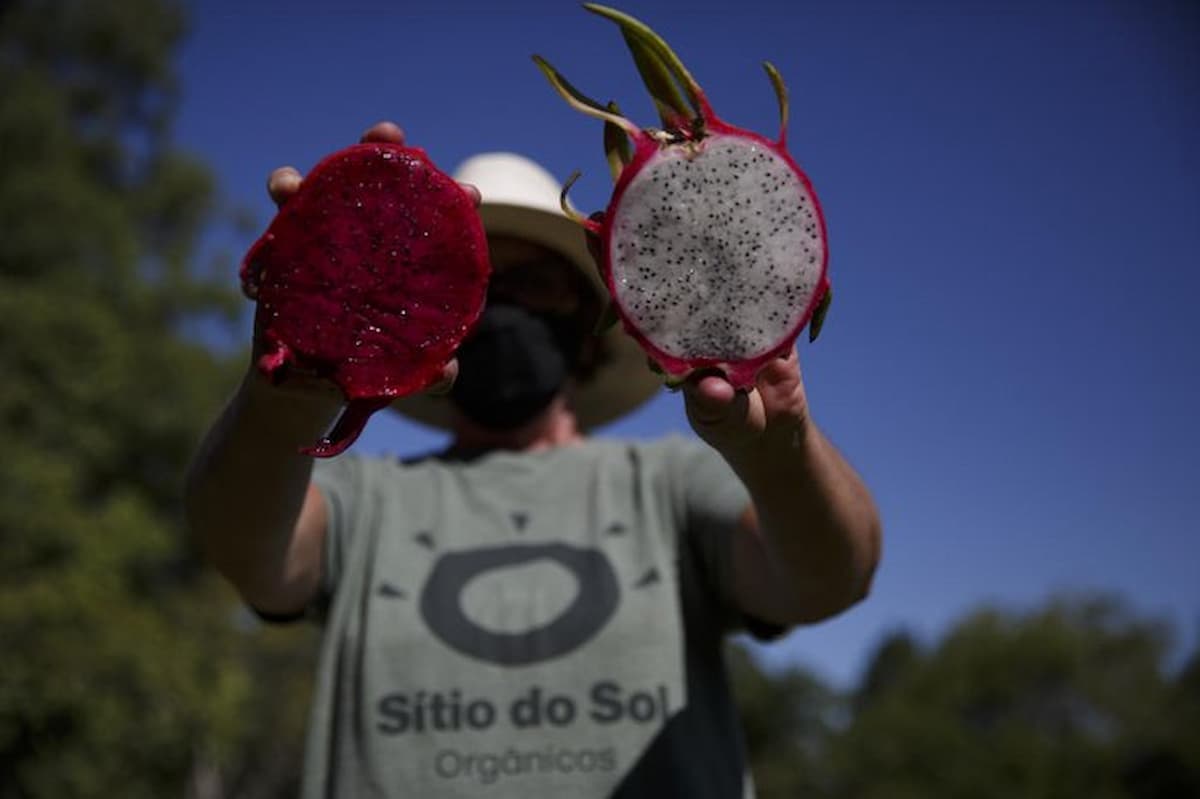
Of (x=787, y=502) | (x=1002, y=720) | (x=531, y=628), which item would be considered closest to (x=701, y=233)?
(x=787, y=502)

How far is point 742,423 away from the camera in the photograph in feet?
4.67

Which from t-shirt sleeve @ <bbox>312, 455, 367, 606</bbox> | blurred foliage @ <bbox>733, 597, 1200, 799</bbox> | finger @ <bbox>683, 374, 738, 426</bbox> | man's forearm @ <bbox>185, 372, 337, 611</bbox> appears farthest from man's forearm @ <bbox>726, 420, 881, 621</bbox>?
blurred foliage @ <bbox>733, 597, 1200, 799</bbox>

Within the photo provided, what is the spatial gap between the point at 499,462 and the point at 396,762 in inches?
27.4

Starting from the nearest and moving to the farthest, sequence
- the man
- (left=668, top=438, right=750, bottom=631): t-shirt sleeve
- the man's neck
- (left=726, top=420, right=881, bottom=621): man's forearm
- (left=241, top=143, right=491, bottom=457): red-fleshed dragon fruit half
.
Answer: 1. (left=241, top=143, right=491, bottom=457): red-fleshed dragon fruit half
2. (left=726, top=420, right=881, bottom=621): man's forearm
3. the man
4. (left=668, top=438, right=750, bottom=631): t-shirt sleeve
5. the man's neck

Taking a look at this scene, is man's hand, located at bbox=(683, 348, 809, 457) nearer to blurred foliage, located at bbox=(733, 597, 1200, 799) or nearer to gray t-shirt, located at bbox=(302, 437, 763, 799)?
gray t-shirt, located at bbox=(302, 437, 763, 799)

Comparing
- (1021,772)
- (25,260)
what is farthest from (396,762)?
(1021,772)

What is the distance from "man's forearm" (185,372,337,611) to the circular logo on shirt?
0.30 m

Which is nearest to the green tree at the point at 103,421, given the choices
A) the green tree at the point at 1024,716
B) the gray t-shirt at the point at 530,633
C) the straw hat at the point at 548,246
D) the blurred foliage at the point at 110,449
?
the blurred foliage at the point at 110,449

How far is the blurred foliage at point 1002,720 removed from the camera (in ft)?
124

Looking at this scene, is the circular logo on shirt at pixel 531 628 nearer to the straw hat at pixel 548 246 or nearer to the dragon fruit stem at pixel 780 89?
the straw hat at pixel 548 246

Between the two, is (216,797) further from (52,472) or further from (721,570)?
(721,570)

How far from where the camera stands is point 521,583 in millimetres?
2295

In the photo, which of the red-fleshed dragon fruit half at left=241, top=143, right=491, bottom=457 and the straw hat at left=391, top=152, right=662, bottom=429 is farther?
the straw hat at left=391, top=152, right=662, bottom=429

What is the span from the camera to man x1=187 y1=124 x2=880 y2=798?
1.91m
